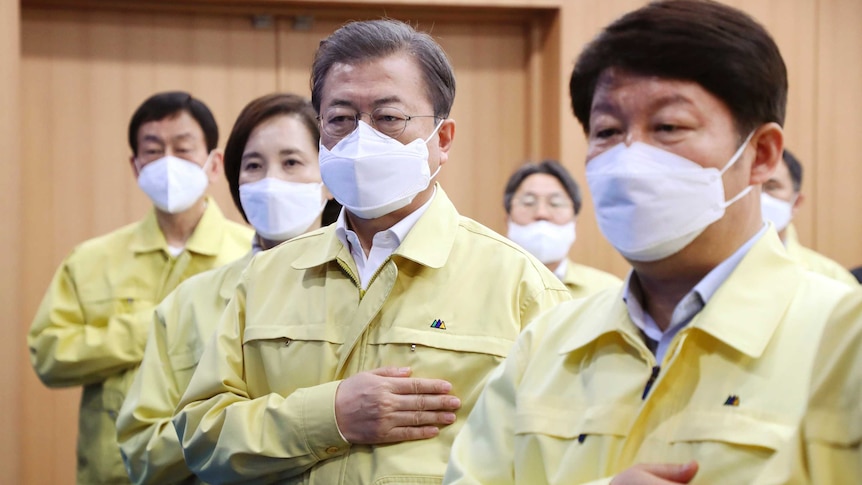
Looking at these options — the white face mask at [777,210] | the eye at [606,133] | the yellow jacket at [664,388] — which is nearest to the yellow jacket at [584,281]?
the white face mask at [777,210]

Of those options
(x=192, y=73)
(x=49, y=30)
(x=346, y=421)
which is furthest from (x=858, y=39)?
(x=346, y=421)

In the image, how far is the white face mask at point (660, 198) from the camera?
1.48 metres

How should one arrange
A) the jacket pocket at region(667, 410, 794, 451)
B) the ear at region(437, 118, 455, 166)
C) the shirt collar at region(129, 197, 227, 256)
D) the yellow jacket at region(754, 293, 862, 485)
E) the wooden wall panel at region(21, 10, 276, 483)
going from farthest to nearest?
the wooden wall panel at region(21, 10, 276, 483)
the shirt collar at region(129, 197, 227, 256)
the ear at region(437, 118, 455, 166)
the jacket pocket at region(667, 410, 794, 451)
the yellow jacket at region(754, 293, 862, 485)

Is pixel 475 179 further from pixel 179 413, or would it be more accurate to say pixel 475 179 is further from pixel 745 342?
pixel 745 342

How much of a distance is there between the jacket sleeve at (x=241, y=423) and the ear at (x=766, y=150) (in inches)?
35.7

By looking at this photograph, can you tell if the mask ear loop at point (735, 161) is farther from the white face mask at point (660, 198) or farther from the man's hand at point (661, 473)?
the man's hand at point (661, 473)

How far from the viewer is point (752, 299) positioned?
1427 millimetres

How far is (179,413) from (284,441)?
0.29 m

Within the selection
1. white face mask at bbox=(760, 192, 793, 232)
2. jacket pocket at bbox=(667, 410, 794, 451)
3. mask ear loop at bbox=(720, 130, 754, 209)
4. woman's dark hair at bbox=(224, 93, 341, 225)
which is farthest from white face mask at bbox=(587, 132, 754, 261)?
white face mask at bbox=(760, 192, 793, 232)

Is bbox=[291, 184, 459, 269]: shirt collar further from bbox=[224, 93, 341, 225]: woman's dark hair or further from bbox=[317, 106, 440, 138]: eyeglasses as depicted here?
bbox=[224, 93, 341, 225]: woman's dark hair

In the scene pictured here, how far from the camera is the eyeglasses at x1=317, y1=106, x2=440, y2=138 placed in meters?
2.18

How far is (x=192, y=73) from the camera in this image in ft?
16.7

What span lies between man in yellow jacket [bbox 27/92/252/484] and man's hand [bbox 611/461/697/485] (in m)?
2.26

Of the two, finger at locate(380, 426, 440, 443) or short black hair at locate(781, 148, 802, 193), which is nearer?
finger at locate(380, 426, 440, 443)
